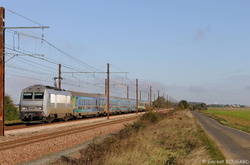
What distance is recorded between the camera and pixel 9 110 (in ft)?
142

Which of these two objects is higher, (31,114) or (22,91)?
(22,91)

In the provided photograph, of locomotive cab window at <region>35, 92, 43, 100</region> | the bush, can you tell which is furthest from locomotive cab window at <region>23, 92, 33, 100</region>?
the bush

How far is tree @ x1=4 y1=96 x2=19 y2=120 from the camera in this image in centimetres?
4253

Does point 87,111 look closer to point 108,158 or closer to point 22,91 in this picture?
point 22,91

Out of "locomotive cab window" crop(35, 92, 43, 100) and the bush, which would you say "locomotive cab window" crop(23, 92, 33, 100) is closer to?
Result: "locomotive cab window" crop(35, 92, 43, 100)

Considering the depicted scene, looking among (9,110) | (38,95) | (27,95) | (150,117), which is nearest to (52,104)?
(38,95)

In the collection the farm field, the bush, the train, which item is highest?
the train

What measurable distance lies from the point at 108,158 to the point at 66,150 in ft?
18.7

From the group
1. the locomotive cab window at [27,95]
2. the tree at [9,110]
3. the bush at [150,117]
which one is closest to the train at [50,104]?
the locomotive cab window at [27,95]

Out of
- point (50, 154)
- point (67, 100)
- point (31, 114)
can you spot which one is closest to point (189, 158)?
point (50, 154)

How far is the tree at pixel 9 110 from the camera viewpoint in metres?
42.5

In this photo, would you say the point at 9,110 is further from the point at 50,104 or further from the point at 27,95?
the point at 50,104

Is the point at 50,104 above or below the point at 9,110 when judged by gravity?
above

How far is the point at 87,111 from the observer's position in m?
47.1
